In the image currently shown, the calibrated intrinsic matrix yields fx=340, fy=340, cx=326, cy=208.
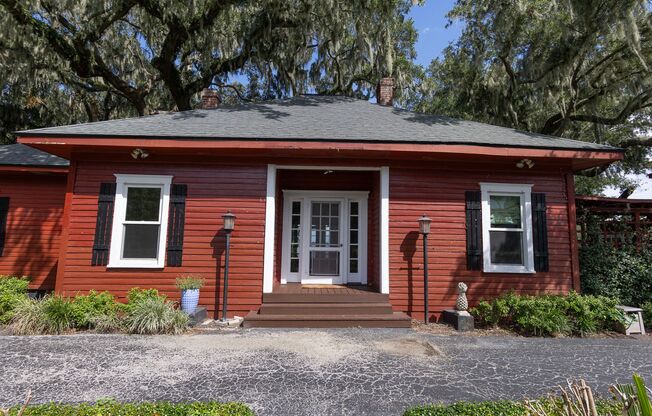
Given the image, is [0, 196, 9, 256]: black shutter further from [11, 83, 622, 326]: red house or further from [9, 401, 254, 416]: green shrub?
[9, 401, 254, 416]: green shrub

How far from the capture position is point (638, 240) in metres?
7.05

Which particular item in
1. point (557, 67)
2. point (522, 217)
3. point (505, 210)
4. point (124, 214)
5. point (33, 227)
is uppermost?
point (557, 67)

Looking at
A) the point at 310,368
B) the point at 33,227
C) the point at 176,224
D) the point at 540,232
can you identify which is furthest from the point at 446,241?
the point at 33,227

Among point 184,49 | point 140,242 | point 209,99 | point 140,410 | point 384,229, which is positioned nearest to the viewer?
point 140,410

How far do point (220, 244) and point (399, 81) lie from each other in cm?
1034

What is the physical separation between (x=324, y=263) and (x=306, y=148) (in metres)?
2.65

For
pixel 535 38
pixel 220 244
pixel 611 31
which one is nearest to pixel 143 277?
pixel 220 244

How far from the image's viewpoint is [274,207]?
6.45 m

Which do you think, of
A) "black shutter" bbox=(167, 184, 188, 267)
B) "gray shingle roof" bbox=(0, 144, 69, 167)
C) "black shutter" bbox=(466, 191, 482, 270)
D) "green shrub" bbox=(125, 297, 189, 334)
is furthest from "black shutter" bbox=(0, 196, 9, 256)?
"black shutter" bbox=(466, 191, 482, 270)

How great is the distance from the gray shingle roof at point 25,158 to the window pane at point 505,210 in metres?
9.07

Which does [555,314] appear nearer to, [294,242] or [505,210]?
[505,210]

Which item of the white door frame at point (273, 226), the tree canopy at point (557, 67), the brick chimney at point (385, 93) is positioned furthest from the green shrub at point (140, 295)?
the tree canopy at point (557, 67)

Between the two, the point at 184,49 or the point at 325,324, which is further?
the point at 184,49

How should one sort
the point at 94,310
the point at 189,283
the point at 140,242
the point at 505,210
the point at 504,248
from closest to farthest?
the point at 94,310
the point at 189,283
the point at 140,242
the point at 504,248
the point at 505,210
